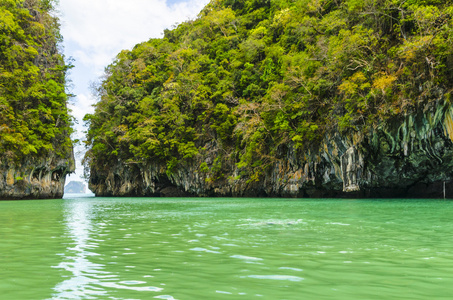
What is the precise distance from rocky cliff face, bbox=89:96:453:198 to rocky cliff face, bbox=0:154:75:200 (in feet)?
48.8

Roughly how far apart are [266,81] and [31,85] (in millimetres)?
21217

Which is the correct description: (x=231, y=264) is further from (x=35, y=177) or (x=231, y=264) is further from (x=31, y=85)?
(x=31, y=85)

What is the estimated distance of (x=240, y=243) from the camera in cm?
595

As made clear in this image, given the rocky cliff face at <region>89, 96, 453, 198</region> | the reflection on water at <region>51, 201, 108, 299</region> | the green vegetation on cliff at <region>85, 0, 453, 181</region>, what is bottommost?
the reflection on water at <region>51, 201, 108, 299</region>

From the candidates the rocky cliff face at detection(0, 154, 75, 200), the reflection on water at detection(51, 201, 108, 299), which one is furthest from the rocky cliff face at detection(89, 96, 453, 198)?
the reflection on water at detection(51, 201, 108, 299)

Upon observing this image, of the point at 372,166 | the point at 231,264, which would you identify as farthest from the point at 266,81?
the point at 231,264

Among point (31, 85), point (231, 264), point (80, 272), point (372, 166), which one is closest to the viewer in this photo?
point (80, 272)

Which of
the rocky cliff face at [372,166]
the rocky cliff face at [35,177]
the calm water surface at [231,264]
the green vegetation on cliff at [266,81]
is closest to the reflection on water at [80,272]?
the calm water surface at [231,264]

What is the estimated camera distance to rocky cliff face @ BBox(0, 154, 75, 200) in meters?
29.9

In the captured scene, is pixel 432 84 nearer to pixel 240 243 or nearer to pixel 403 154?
pixel 403 154

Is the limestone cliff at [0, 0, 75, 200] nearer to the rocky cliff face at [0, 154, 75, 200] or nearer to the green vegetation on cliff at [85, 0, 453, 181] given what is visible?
the rocky cliff face at [0, 154, 75, 200]

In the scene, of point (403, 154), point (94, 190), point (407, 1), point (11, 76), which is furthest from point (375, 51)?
point (94, 190)

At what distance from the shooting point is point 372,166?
2309 cm

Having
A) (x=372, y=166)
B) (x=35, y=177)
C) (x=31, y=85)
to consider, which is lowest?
(x=35, y=177)
